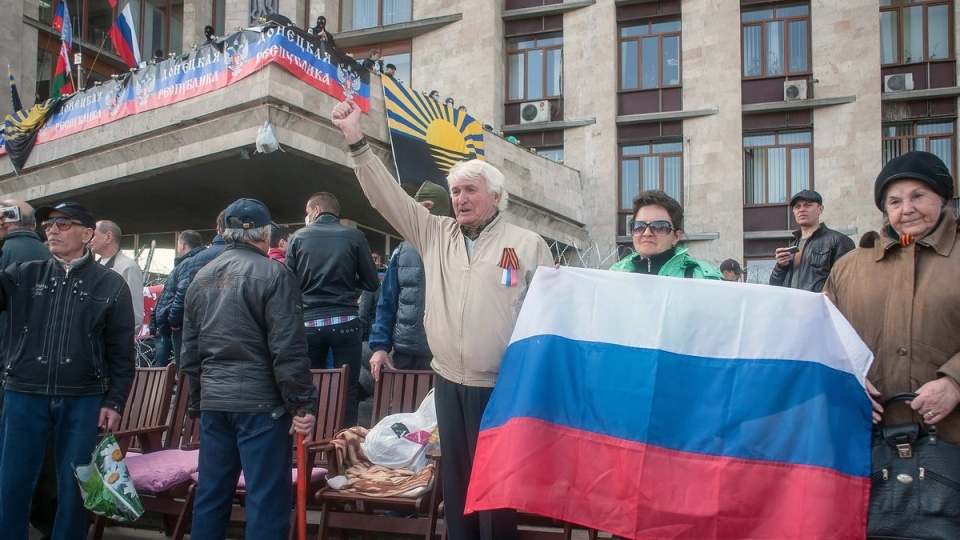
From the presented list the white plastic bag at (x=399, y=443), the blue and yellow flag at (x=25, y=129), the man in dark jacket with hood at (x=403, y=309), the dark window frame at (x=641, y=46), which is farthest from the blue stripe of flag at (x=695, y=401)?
the dark window frame at (x=641, y=46)

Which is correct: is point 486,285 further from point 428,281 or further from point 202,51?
point 202,51

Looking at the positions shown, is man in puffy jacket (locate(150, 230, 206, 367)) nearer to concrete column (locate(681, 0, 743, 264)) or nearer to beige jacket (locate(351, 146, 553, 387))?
beige jacket (locate(351, 146, 553, 387))

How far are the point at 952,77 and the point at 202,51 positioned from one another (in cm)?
1900

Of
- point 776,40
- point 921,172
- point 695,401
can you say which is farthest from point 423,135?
point 921,172

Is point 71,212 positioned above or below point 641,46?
below

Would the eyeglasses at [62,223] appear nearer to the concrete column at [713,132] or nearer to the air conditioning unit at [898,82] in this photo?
the concrete column at [713,132]

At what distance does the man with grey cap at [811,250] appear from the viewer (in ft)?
21.2

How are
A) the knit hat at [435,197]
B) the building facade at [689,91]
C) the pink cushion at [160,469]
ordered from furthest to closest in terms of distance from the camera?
the building facade at [689,91] → the knit hat at [435,197] → the pink cushion at [160,469]

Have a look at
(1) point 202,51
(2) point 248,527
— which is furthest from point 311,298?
(1) point 202,51

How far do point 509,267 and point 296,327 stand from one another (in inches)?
48.0

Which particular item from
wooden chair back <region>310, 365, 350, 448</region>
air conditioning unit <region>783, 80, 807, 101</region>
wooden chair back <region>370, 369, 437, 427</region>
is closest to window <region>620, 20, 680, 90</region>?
air conditioning unit <region>783, 80, 807, 101</region>

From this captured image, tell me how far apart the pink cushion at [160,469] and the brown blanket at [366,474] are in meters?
0.89

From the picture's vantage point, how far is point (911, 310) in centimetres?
328

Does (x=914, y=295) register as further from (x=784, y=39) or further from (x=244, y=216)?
(x=784, y=39)
